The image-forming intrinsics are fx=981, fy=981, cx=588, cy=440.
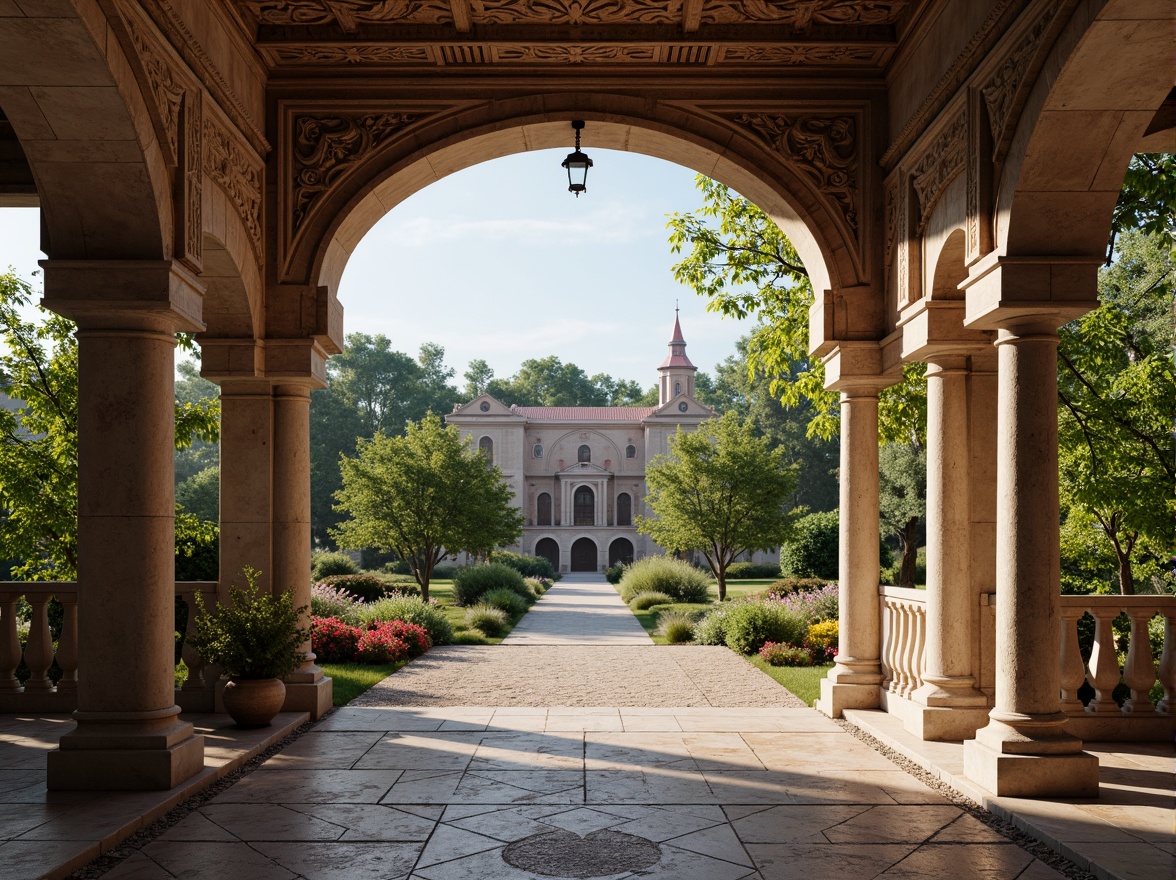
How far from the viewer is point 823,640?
1430 centimetres

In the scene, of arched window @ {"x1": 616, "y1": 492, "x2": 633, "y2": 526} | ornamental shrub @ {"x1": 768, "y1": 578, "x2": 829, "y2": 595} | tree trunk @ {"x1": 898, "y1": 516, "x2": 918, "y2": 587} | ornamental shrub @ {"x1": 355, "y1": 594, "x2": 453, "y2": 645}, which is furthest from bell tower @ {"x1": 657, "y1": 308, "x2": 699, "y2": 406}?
ornamental shrub @ {"x1": 355, "y1": 594, "x2": 453, "y2": 645}

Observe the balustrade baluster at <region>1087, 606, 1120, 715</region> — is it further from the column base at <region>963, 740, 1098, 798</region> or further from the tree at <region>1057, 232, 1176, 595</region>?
the tree at <region>1057, 232, 1176, 595</region>

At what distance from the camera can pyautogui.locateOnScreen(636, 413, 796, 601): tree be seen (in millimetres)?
26516

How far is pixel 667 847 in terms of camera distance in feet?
16.6

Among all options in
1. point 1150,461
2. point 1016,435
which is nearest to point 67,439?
point 1016,435

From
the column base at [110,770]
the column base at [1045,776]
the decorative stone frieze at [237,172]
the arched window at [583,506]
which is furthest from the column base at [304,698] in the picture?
the arched window at [583,506]

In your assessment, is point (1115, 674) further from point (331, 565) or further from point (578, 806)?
point (331, 565)

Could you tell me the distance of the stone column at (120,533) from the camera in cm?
600

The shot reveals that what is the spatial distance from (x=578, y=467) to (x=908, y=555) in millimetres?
32149

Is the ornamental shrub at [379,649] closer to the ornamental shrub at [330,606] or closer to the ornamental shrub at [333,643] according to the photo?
the ornamental shrub at [333,643]

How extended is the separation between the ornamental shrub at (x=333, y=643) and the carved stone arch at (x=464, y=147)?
6.94 meters

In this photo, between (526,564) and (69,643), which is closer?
(69,643)

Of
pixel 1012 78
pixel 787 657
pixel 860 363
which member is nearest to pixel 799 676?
pixel 787 657

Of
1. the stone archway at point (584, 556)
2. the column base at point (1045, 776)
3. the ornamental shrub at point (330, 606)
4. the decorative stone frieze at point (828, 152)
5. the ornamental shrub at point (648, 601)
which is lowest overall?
the stone archway at point (584, 556)
